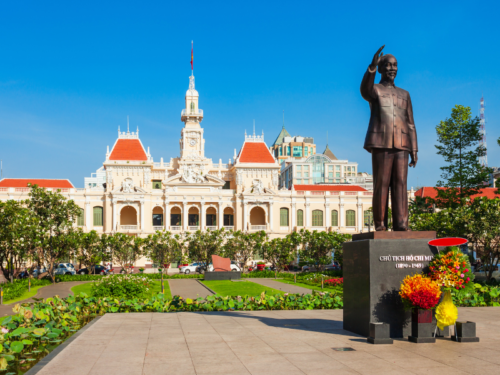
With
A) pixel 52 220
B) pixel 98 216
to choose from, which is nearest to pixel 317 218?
pixel 98 216

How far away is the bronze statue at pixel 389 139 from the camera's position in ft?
35.6

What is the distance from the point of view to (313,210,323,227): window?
62.6 m

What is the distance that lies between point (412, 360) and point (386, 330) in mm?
1379

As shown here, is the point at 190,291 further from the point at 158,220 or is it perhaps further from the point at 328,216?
the point at 328,216

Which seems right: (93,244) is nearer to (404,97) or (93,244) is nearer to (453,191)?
(453,191)

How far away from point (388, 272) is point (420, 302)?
0.90 meters

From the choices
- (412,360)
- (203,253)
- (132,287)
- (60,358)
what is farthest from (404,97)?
(203,253)

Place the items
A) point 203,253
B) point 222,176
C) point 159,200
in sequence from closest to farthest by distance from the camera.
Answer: point 203,253
point 159,200
point 222,176

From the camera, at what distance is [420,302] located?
9.44 metres

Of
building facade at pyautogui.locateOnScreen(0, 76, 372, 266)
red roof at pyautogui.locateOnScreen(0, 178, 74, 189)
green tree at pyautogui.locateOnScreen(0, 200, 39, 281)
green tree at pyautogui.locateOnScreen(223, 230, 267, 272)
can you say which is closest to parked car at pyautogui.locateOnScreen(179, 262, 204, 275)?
green tree at pyautogui.locateOnScreen(223, 230, 267, 272)

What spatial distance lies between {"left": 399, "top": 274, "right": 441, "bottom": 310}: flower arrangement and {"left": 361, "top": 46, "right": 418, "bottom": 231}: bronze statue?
163 cm

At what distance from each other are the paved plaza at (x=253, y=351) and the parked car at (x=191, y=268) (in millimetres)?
33022

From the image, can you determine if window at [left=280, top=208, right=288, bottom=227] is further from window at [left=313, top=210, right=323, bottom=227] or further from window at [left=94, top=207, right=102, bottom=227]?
window at [left=94, top=207, right=102, bottom=227]

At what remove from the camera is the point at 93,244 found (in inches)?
1575
